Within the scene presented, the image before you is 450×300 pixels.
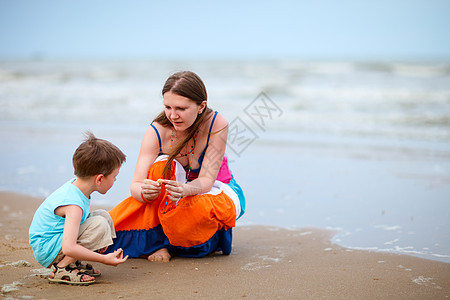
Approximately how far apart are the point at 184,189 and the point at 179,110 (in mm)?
514

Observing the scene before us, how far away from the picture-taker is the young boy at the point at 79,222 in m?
2.41

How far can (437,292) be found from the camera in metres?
2.48

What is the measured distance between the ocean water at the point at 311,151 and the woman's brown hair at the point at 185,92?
1.31 m

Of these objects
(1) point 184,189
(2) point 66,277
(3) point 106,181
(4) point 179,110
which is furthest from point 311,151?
(2) point 66,277

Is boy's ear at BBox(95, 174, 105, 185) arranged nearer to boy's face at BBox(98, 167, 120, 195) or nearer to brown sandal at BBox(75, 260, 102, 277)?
boy's face at BBox(98, 167, 120, 195)

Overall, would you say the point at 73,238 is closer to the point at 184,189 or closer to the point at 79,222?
the point at 79,222

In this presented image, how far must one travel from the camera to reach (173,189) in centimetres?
278

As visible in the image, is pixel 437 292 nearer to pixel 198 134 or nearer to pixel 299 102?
pixel 198 134

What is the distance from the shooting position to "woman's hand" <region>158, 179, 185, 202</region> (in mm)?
2757

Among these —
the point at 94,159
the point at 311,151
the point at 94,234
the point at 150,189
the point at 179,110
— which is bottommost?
the point at 94,234

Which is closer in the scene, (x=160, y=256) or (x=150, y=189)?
(x=150, y=189)

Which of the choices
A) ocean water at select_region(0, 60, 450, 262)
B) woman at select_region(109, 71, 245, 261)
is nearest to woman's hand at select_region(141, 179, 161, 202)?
woman at select_region(109, 71, 245, 261)

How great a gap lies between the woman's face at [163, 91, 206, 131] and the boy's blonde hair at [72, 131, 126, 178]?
0.56 m

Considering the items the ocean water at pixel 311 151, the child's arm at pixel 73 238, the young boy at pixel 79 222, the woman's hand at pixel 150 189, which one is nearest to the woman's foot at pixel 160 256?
the woman's hand at pixel 150 189
